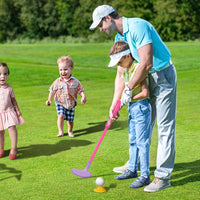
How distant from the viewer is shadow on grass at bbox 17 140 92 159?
625 cm

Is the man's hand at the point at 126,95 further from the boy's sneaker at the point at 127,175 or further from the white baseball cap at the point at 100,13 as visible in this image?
the boy's sneaker at the point at 127,175

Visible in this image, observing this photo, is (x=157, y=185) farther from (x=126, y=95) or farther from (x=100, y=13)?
(x=100, y=13)

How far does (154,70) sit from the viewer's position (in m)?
4.62

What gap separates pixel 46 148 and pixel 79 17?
79.4 m

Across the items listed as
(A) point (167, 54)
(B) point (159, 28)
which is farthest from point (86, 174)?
(B) point (159, 28)

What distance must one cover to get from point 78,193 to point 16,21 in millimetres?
91152

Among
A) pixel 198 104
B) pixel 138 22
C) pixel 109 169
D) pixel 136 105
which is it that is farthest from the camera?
pixel 198 104

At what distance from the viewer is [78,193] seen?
4543 mm

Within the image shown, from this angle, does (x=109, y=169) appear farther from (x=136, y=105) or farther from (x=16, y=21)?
(x=16, y=21)

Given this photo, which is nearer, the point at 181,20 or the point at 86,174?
the point at 86,174

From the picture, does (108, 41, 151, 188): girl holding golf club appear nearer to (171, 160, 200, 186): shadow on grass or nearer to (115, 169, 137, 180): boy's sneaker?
(115, 169, 137, 180): boy's sneaker

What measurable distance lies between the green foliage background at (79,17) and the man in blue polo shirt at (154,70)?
63316 millimetres

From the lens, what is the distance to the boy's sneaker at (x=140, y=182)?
4.70m

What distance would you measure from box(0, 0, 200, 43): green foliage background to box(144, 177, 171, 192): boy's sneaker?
63.4m
